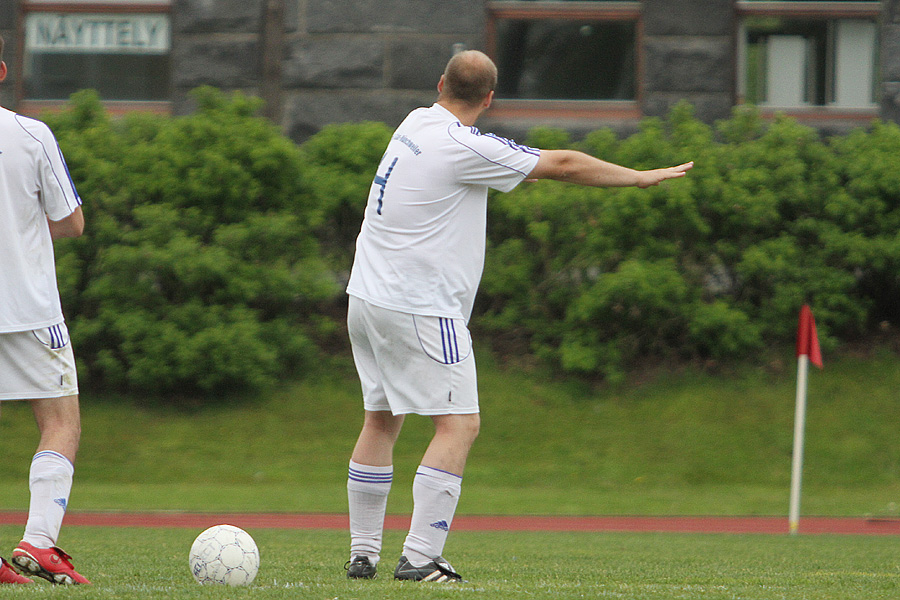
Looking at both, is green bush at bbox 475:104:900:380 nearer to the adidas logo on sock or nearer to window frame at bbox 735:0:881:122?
window frame at bbox 735:0:881:122

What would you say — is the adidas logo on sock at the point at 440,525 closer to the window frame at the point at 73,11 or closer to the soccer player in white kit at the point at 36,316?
the soccer player in white kit at the point at 36,316

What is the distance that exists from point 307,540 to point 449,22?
327 inches

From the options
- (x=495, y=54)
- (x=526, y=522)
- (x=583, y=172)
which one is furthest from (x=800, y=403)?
(x=495, y=54)

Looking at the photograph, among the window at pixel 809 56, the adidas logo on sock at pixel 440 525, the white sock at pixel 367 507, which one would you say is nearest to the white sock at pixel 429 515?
the adidas logo on sock at pixel 440 525

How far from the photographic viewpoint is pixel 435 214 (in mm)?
4531

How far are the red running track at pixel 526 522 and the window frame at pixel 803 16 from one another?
251 inches

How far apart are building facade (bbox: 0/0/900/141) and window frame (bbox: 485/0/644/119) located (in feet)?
0.06

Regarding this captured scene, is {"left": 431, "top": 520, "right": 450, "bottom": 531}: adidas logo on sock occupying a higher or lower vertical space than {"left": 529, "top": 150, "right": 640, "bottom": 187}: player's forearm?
lower

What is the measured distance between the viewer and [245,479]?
1055cm

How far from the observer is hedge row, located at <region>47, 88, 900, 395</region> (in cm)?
1144

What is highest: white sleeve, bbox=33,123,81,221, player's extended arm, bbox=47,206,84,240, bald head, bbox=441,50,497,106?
bald head, bbox=441,50,497,106

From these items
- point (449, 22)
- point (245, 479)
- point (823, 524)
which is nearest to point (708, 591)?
point (823, 524)

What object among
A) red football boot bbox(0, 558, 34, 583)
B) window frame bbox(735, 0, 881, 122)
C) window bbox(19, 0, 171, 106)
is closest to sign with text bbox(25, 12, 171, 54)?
window bbox(19, 0, 171, 106)

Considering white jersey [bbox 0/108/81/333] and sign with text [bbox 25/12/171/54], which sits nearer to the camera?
white jersey [bbox 0/108/81/333]
